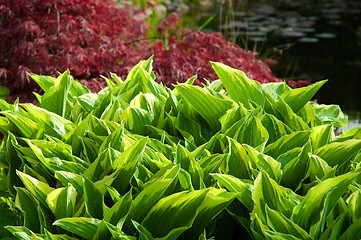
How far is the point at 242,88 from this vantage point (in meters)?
2.33

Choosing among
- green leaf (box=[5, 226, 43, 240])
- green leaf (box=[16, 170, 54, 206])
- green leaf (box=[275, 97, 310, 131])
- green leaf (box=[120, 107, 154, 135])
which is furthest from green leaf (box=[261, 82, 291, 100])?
green leaf (box=[5, 226, 43, 240])

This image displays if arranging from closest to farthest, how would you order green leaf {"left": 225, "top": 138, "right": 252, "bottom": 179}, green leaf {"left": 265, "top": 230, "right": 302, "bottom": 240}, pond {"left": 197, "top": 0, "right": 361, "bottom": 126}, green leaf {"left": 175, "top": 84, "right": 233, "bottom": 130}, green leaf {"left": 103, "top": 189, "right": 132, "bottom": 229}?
green leaf {"left": 265, "top": 230, "right": 302, "bottom": 240} → green leaf {"left": 103, "top": 189, "right": 132, "bottom": 229} → green leaf {"left": 225, "top": 138, "right": 252, "bottom": 179} → green leaf {"left": 175, "top": 84, "right": 233, "bottom": 130} → pond {"left": 197, "top": 0, "right": 361, "bottom": 126}

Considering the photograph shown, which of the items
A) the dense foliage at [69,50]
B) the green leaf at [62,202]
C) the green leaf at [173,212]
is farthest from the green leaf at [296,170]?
the dense foliage at [69,50]

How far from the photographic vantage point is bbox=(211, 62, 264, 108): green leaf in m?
2.30

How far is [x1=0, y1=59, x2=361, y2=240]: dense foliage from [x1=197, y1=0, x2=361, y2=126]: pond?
13.9 ft

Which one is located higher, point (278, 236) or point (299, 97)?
point (299, 97)

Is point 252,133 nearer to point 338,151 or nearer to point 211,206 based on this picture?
point 338,151

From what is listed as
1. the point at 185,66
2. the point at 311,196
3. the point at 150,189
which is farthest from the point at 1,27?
the point at 311,196

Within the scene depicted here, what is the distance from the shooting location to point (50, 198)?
1762 millimetres

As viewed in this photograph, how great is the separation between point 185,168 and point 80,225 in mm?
411

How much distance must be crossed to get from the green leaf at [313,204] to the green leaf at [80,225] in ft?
2.03

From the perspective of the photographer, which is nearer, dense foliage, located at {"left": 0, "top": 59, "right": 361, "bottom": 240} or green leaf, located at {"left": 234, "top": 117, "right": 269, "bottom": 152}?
dense foliage, located at {"left": 0, "top": 59, "right": 361, "bottom": 240}

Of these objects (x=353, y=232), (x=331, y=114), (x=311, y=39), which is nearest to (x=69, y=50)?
(x=331, y=114)

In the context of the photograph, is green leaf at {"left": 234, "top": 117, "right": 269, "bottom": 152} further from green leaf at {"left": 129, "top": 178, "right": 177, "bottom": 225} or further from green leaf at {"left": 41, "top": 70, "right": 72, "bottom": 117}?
green leaf at {"left": 41, "top": 70, "right": 72, "bottom": 117}
